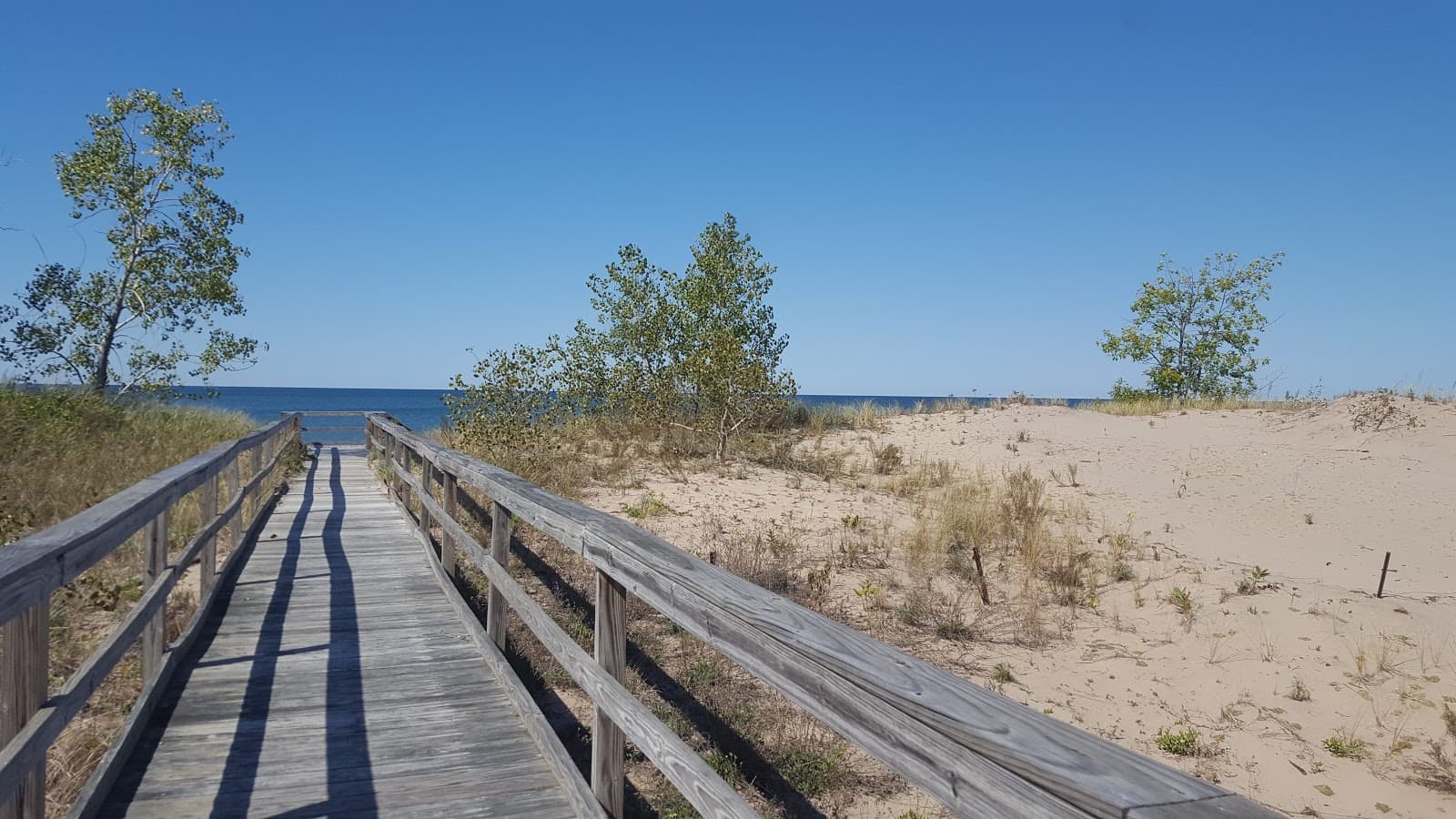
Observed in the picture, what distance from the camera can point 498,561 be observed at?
4.79 metres

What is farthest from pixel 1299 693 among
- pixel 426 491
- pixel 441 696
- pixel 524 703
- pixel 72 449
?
pixel 72 449

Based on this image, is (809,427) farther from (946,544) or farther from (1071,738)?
(1071,738)

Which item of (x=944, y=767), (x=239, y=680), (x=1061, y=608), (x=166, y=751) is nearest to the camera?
(x=944, y=767)

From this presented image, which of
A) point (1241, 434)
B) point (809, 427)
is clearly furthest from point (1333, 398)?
point (809, 427)

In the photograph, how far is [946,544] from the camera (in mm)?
9508

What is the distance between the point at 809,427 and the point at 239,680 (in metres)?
16.3

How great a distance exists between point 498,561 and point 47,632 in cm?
246

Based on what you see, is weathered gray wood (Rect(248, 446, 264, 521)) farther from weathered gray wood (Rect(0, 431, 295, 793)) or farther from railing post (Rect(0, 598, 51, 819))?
railing post (Rect(0, 598, 51, 819))

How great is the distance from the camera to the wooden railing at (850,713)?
3.90ft

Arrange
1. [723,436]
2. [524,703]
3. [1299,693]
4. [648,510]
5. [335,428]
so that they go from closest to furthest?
[524,703], [1299,693], [648,510], [723,436], [335,428]

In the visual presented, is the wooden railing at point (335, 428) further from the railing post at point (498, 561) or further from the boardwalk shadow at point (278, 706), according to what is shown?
the railing post at point (498, 561)

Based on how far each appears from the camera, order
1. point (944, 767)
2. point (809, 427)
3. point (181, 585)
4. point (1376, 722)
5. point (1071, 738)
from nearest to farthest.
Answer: point (1071, 738) < point (944, 767) < point (1376, 722) < point (181, 585) < point (809, 427)

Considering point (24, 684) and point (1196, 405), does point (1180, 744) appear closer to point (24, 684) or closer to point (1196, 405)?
point (24, 684)

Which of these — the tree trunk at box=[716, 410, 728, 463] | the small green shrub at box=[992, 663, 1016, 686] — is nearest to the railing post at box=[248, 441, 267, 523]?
the tree trunk at box=[716, 410, 728, 463]
